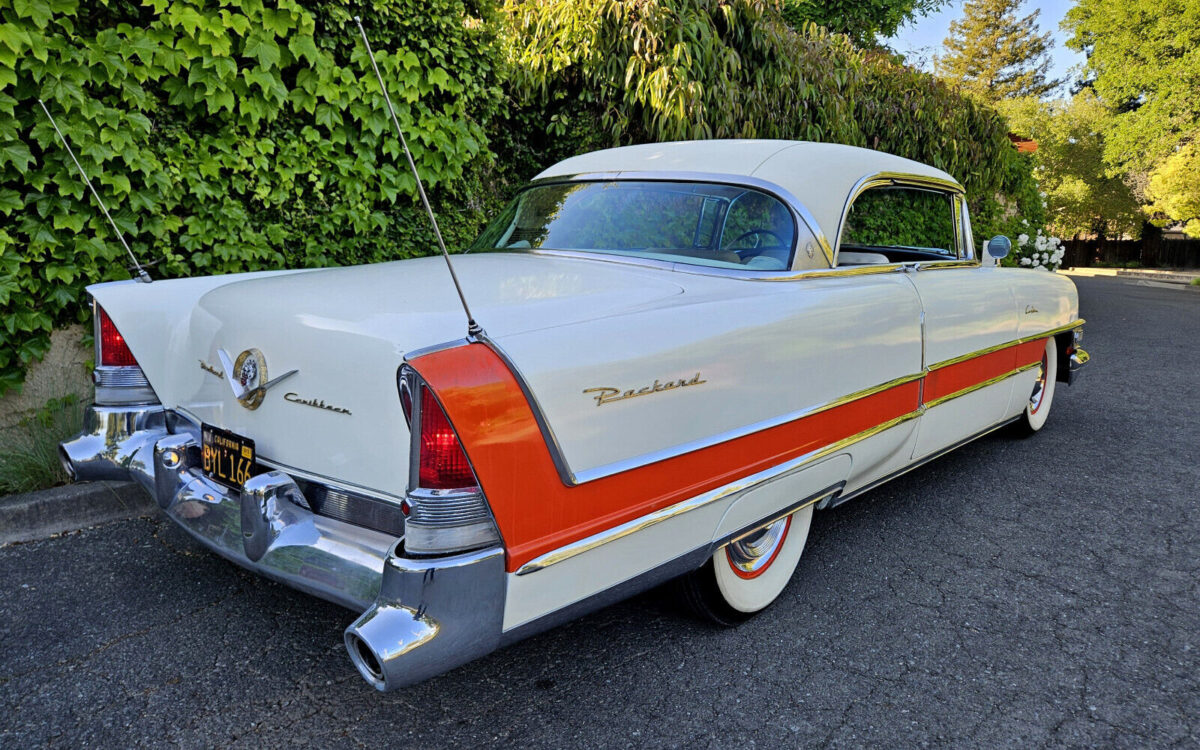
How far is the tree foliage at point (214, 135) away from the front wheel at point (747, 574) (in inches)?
121

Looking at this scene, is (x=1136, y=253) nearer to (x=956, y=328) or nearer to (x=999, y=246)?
(x=999, y=246)

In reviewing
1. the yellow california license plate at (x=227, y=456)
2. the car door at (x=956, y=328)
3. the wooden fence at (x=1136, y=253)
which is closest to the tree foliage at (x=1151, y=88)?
the wooden fence at (x=1136, y=253)

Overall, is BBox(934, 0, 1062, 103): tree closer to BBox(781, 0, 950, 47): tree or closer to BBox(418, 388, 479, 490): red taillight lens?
BBox(781, 0, 950, 47): tree

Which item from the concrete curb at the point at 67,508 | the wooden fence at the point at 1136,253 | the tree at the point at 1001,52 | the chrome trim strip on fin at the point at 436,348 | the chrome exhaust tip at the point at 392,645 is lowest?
the concrete curb at the point at 67,508

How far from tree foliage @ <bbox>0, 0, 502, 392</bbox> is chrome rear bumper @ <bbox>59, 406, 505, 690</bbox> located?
1603mm

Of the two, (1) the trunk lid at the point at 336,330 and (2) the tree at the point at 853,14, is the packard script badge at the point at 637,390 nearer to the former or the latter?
(1) the trunk lid at the point at 336,330

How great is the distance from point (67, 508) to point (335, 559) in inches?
84.6

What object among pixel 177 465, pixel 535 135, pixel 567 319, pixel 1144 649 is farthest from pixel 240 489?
pixel 535 135


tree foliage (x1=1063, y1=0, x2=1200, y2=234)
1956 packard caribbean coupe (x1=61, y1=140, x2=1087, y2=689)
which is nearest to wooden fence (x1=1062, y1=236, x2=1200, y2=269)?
tree foliage (x1=1063, y1=0, x2=1200, y2=234)

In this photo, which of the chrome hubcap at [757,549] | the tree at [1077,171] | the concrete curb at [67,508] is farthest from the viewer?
the tree at [1077,171]

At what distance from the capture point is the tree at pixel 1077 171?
32.5 m

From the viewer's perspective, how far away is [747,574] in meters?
2.58

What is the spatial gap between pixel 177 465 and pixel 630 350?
4.68 ft

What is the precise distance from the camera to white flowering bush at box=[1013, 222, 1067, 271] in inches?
459
